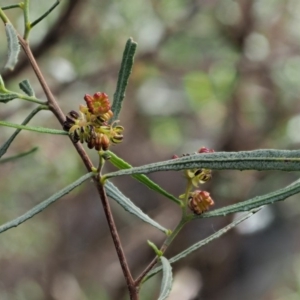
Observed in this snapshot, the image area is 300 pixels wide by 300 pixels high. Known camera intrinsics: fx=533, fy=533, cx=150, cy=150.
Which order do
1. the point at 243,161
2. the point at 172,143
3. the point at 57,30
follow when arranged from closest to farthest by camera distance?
the point at 243,161, the point at 57,30, the point at 172,143

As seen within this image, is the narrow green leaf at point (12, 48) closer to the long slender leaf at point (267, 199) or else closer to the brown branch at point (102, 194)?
the brown branch at point (102, 194)

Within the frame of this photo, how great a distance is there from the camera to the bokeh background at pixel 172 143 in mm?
1343

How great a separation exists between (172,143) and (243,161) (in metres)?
1.26

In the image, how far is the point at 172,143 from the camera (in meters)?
1.58

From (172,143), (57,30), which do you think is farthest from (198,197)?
(172,143)

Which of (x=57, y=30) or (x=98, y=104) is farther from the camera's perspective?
(x=57, y=30)

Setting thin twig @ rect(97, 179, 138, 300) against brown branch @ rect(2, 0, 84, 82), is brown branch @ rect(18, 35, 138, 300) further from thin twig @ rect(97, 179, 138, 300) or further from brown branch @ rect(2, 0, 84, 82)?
brown branch @ rect(2, 0, 84, 82)

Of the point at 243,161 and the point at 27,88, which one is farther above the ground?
the point at 27,88

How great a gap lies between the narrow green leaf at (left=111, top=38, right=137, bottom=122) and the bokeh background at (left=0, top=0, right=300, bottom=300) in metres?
0.85

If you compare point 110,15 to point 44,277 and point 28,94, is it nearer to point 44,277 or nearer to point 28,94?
point 44,277

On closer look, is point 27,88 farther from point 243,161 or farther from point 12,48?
point 243,161

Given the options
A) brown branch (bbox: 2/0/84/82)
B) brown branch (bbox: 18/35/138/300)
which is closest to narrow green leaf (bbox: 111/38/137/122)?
brown branch (bbox: 18/35/138/300)

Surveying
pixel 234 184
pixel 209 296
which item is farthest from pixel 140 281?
pixel 209 296

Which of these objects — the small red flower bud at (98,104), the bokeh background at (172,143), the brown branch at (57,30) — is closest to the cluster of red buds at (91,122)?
the small red flower bud at (98,104)
